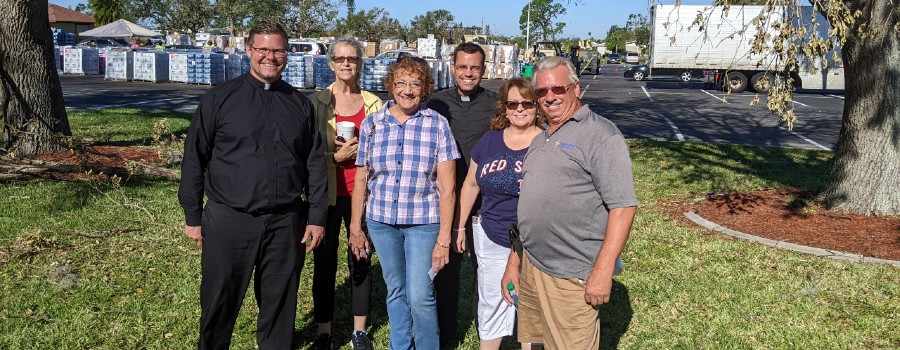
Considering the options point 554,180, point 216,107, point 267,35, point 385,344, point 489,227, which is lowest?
point 385,344

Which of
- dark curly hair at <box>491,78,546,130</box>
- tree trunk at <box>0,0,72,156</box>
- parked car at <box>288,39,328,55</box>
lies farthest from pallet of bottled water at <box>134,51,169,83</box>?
dark curly hair at <box>491,78,546,130</box>

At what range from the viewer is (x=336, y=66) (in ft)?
14.0

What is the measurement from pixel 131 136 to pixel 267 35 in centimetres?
968

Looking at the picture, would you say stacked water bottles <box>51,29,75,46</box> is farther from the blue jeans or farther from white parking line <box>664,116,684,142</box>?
the blue jeans

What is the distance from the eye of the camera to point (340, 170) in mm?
4309

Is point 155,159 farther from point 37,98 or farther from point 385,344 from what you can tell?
point 385,344

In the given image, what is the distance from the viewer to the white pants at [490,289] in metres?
3.91

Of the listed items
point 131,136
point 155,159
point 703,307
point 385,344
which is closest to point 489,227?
point 385,344

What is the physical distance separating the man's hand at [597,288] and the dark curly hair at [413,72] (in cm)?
146

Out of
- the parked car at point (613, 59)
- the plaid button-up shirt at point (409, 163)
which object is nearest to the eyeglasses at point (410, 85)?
the plaid button-up shirt at point (409, 163)

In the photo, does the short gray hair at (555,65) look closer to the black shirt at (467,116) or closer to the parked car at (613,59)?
the black shirt at (467,116)

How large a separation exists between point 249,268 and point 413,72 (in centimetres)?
126

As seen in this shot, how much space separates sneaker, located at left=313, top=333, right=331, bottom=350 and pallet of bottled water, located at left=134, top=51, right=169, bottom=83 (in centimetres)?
2557

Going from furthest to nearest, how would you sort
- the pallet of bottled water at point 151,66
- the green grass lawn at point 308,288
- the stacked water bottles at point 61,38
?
the stacked water bottles at point 61,38 < the pallet of bottled water at point 151,66 < the green grass lawn at point 308,288
